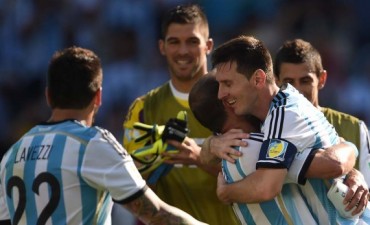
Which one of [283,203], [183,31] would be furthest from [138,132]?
[283,203]

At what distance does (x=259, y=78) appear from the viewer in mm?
4891

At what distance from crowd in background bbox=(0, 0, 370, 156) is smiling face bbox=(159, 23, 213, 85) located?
533 centimetres

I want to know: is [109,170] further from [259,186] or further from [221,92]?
[259,186]

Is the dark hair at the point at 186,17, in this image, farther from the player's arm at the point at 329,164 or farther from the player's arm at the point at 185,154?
the player's arm at the point at 329,164

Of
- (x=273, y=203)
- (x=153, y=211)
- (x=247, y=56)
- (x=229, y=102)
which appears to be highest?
(x=247, y=56)

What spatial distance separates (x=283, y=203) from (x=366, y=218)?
1.74 ft

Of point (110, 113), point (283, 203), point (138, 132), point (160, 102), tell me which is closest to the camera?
point (283, 203)

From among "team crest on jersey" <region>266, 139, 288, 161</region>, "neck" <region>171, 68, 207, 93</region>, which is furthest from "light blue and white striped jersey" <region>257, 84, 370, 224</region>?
"neck" <region>171, 68, 207, 93</region>

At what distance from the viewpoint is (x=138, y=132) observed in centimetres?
653

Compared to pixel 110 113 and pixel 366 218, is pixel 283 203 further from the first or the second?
pixel 110 113

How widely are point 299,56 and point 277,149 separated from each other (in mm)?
2308

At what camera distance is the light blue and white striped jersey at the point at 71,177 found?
5.00m

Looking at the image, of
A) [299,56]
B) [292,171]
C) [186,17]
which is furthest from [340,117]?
[292,171]

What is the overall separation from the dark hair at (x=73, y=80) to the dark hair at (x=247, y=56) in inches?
28.8
